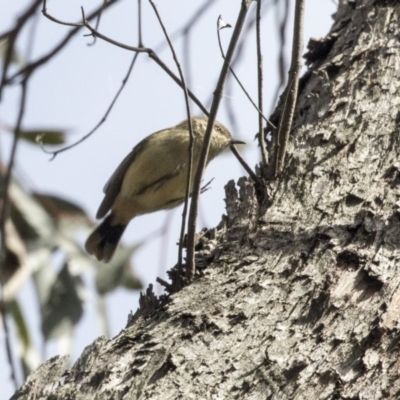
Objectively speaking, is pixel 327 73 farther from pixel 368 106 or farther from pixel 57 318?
pixel 57 318

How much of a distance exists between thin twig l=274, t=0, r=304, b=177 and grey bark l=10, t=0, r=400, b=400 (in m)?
0.06

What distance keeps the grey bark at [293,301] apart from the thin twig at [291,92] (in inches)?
2.2

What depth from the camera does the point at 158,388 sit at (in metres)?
1.87

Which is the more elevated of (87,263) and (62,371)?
(87,263)

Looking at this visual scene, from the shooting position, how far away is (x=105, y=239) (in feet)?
15.2

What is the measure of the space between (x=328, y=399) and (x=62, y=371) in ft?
1.99

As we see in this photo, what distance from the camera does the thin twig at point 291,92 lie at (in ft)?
7.88

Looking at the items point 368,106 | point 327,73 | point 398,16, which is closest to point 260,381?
point 368,106

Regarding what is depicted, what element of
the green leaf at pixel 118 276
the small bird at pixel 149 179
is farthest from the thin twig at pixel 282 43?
the green leaf at pixel 118 276

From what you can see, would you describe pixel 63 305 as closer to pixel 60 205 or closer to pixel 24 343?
pixel 24 343

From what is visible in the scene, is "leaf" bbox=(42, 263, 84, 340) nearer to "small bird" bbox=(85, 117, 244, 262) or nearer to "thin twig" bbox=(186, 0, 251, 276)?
"small bird" bbox=(85, 117, 244, 262)

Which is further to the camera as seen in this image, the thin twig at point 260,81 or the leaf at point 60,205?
the leaf at point 60,205

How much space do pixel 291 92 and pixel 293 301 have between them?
29.0 inches

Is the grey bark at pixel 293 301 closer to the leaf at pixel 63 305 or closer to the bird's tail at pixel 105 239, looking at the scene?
the leaf at pixel 63 305
